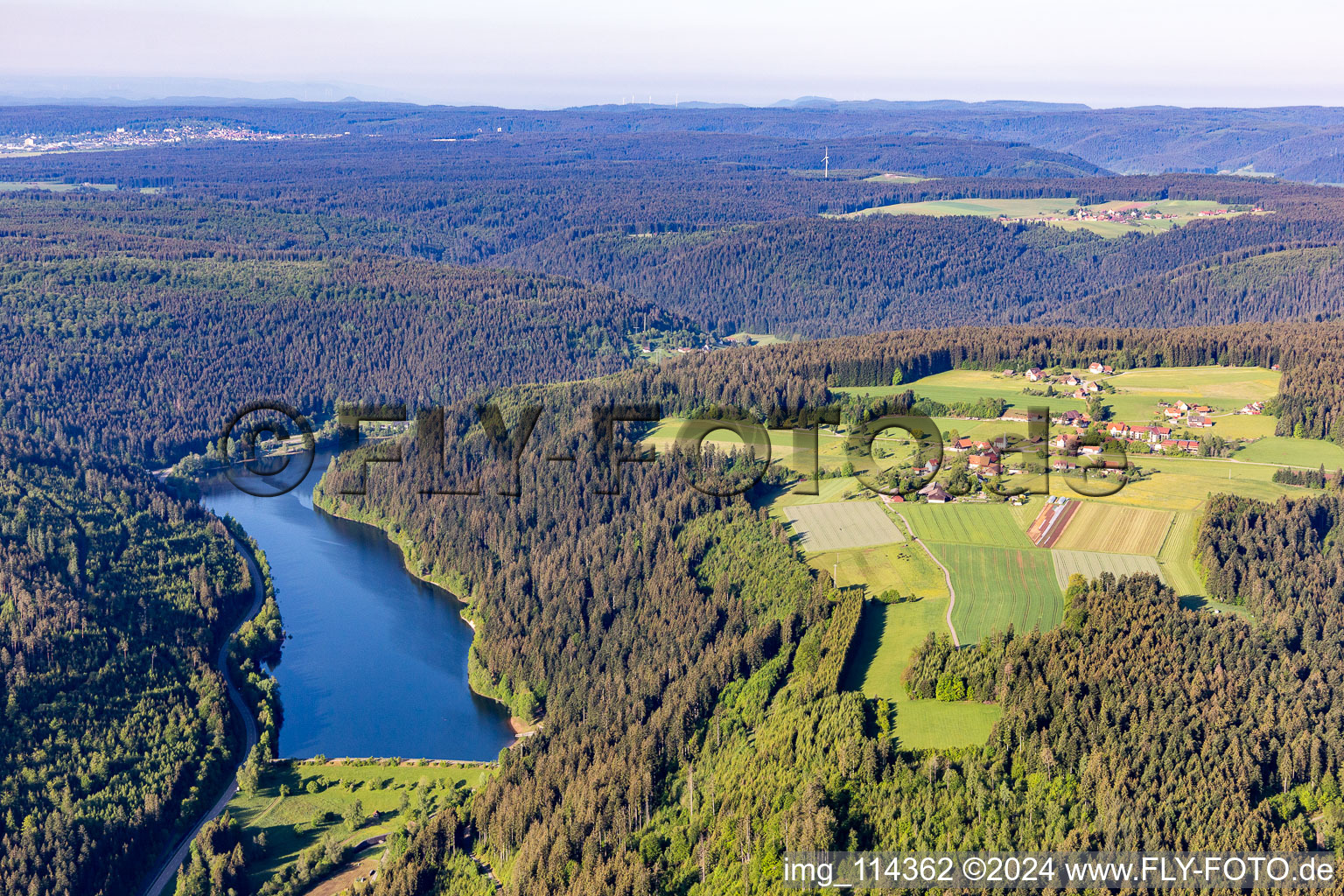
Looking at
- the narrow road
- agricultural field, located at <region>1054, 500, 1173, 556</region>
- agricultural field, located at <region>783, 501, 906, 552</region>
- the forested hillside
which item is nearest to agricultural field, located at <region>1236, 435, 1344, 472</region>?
the forested hillside

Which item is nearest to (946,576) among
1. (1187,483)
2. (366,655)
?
(1187,483)

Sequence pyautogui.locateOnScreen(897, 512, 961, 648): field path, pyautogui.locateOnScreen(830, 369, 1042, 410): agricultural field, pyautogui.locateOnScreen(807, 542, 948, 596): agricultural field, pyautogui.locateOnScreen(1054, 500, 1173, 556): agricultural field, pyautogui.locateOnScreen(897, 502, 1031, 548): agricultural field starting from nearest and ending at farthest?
pyautogui.locateOnScreen(897, 512, 961, 648): field path, pyautogui.locateOnScreen(807, 542, 948, 596): agricultural field, pyautogui.locateOnScreen(1054, 500, 1173, 556): agricultural field, pyautogui.locateOnScreen(897, 502, 1031, 548): agricultural field, pyautogui.locateOnScreen(830, 369, 1042, 410): agricultural field

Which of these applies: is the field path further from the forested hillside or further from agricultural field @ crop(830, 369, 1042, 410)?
agricultural field @ crop(830, 369, 1042, 410)

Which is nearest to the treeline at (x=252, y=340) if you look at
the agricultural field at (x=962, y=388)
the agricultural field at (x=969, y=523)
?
the agricultural field at (x=962, y=388)

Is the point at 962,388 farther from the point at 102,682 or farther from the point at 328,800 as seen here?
the point at 102,682

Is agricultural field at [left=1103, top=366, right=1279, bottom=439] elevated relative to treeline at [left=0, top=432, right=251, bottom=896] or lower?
elevated

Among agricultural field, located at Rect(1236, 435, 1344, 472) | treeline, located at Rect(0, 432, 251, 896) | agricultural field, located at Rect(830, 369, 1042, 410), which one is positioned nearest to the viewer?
treeline, located at Rect(0, 432, 251, 896)

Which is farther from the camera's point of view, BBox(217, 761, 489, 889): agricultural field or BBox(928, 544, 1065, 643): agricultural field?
BBox(928, 544, 1065, 643): agricultural field
